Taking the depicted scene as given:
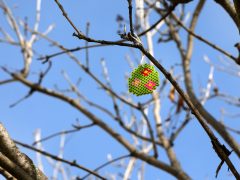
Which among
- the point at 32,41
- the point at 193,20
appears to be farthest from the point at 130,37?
the point at 32,41

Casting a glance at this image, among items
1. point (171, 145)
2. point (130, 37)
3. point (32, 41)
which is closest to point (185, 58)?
point (171, 145)

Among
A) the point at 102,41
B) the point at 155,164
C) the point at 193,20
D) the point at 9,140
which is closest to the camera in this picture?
the point at 102,41

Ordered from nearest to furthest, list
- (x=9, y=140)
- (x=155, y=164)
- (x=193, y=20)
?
(x=9, y=140) < (x=155, y=164) < (x=193, y=20)

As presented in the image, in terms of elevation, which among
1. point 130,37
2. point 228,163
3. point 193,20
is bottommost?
point 228,163

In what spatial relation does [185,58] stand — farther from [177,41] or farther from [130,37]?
[130,37]

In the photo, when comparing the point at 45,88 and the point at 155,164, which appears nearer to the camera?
the point at 155,164

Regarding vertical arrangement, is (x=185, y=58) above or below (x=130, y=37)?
above

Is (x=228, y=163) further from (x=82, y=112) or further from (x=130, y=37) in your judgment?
(x=82, y=112)

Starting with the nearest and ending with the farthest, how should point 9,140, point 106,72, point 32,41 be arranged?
point 9,140 → point 32,41 → point 106,72

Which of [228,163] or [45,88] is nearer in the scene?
[228,163]
